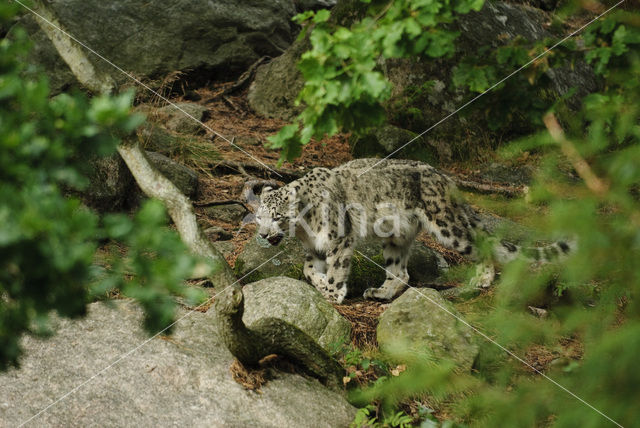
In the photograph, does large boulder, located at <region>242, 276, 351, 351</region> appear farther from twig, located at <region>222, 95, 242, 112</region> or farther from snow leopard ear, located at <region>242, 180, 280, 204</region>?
twig, located at <region>222, 95, 242, 112</region>

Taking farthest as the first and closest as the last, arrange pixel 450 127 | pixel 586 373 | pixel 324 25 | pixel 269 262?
1. pixel 450 127
2. pixel 269 262
3. pixel 324 25
4. pixel 586 373

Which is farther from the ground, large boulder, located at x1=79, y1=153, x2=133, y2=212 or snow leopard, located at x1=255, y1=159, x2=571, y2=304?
snow leopard, located at x1=255, y1=159, x2=571, y2=304

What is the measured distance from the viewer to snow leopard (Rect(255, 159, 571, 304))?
7.00 meters

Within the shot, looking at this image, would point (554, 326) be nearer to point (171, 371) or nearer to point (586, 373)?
point (586, 373)

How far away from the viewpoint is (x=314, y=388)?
4.77 metres

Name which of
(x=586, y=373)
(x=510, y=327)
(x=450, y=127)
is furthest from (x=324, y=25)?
(x=450, y=127)

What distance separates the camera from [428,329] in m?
5.36

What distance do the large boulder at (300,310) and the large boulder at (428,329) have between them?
453 mm

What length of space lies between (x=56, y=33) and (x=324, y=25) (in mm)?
3252

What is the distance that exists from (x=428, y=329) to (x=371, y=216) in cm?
233

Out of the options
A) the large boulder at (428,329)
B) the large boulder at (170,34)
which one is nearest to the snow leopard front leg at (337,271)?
the large boulder at (428,329)

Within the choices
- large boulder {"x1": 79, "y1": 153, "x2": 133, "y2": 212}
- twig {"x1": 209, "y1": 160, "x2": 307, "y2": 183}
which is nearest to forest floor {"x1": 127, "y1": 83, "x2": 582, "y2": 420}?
twig {"x1": 209, "y1": 160, "x2": 307, "y2": 183}

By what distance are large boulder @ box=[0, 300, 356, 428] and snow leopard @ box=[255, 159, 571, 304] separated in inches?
90.5

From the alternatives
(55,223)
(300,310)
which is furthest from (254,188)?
(55,223)
